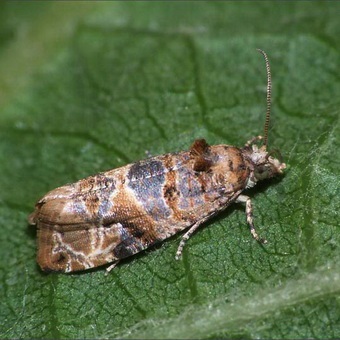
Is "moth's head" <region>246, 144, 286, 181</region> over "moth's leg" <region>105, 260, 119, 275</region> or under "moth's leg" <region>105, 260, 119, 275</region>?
over

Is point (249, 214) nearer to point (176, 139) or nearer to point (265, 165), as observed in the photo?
point (265, 165)

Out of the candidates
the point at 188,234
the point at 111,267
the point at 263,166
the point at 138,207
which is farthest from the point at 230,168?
the point at 111,267

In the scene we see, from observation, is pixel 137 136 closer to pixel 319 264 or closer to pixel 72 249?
pixel 72 249

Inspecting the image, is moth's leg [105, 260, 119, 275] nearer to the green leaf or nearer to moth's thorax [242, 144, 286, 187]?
the green leaf

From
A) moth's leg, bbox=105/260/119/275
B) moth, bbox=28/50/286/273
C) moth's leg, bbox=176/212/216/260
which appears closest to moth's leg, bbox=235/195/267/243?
moth, bbox=28/50/286/273

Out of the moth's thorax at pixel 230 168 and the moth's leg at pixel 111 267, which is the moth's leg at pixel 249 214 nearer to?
the moth's thorax at pixel 230 168

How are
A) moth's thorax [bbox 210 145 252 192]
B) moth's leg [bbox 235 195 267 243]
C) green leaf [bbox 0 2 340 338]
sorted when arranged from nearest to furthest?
1. green leaf [bbox 0 2 340 338]
2. moth's leg [bbox 235 195 267 243]
3. moth's thorax [bbox 210 145 252 192]

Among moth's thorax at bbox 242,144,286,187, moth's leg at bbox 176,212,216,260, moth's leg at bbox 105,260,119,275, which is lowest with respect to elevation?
moth's leg at bbox 105,260,119,275
